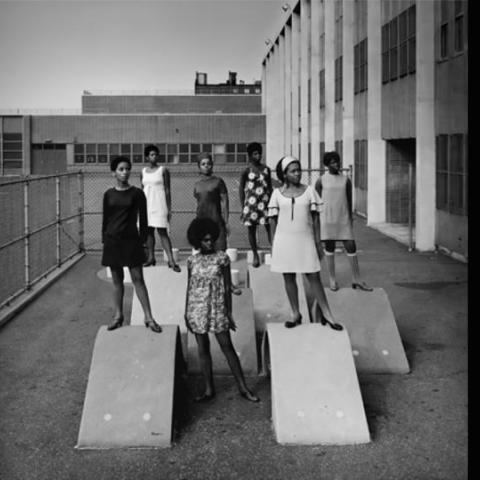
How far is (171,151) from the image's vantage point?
62.0m

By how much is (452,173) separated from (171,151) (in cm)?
4618

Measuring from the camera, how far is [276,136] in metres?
55.7

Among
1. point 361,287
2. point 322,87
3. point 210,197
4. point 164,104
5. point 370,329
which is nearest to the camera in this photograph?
point 370,329

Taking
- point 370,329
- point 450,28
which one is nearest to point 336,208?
point 370,329

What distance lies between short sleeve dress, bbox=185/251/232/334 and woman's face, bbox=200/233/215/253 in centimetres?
6

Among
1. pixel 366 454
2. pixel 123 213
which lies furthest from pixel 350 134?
pixel 366 454

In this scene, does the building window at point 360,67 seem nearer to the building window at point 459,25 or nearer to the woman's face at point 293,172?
the building window at point 459,25

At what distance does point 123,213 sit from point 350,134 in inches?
858

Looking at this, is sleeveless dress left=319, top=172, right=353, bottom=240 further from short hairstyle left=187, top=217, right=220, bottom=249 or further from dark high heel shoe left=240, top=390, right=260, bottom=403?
short hairstyle left=187, top=217, right=220, bottom=249

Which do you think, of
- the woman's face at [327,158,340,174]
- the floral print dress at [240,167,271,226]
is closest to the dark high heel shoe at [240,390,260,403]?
the woman's face at [327,158,340,174]

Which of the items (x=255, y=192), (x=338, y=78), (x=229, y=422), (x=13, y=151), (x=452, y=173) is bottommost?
(x=229, y=422)

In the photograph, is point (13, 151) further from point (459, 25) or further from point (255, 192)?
point (255, 192)

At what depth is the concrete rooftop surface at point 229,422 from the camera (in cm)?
616

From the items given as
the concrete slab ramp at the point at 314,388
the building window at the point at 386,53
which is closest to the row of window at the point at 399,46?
the building window at the point at 386,53
